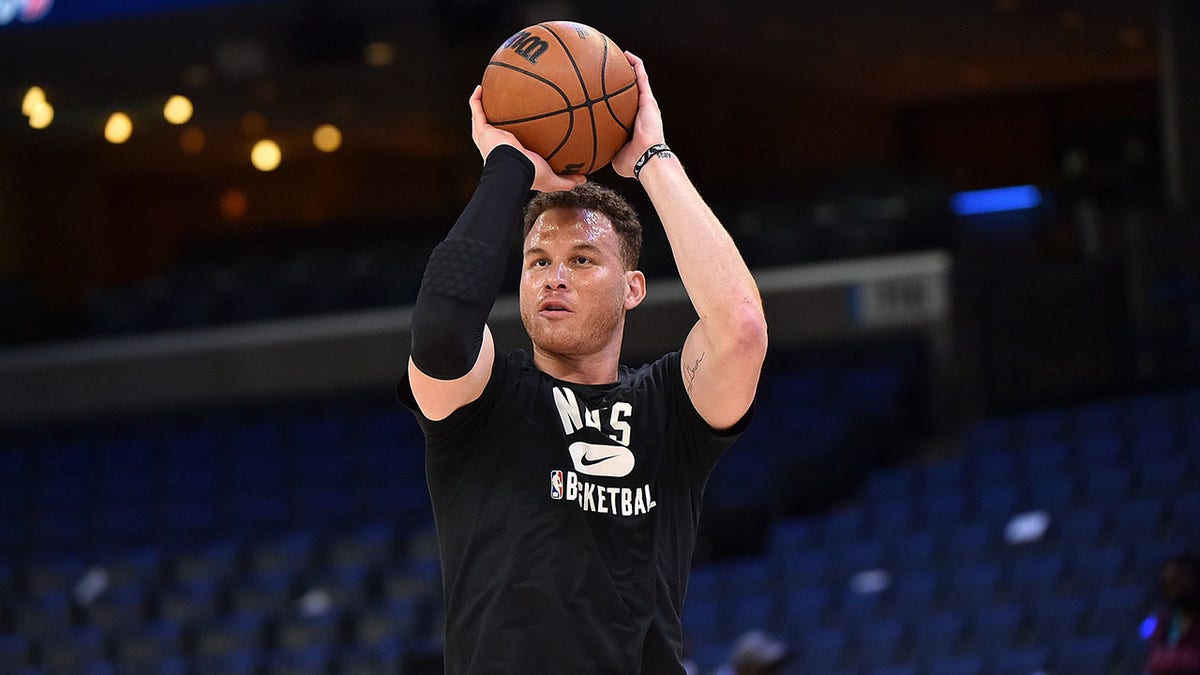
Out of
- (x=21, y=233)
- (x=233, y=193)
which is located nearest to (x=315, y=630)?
(x=21, y=233)

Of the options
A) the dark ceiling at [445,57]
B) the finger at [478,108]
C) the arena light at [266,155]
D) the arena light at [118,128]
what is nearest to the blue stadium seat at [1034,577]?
the finger at [478,108]

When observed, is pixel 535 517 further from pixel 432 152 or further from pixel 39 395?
pixel 432 152

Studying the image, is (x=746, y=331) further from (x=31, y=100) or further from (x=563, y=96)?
(x=31, y=100)

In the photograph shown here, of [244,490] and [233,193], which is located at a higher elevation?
[233,193]

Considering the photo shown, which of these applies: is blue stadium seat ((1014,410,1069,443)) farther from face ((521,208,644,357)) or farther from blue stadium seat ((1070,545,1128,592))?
face ((521,208,644,357))

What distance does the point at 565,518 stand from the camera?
2.14 metres

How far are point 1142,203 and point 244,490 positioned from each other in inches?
292

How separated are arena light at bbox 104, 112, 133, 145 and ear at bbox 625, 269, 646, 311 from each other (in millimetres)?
14016

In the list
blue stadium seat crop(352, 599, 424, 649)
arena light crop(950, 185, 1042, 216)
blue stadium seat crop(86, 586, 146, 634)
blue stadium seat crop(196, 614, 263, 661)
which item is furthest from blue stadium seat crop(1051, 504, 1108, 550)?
arena light crop(950, 185, 1042, 216)

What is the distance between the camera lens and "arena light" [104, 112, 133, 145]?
15.6 m

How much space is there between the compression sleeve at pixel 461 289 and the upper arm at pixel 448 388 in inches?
1.2

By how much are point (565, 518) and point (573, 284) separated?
34 centimetres

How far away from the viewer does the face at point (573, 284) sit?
2.25 metres

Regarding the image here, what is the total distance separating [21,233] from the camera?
16.3 m
